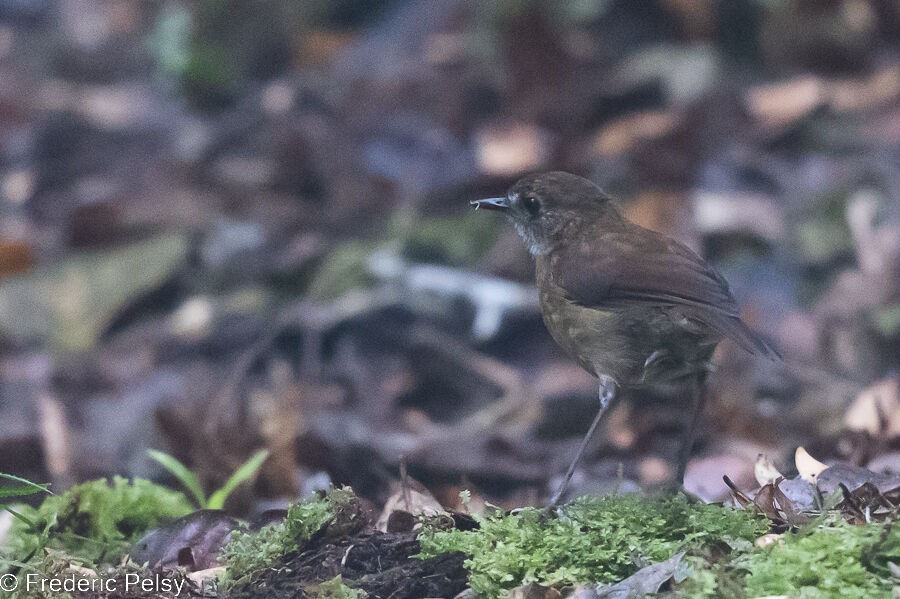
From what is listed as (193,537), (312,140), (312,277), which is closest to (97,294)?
(312,277)

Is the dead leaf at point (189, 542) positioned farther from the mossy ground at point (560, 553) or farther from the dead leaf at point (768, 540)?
the dead leaf at point (768, 540)

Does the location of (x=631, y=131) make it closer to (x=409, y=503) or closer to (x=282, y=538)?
(x=409, y=503)

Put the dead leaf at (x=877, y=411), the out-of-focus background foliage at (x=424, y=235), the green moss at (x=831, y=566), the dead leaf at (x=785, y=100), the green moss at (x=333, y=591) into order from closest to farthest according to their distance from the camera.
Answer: the green moss at (x=831, y=566) → the green moss at (x=333, y=591) → the dead leaf at (x=877, y=411) → the out-of-focus background foliage at (x=424, y=235) → the dead leaf at (x=785, y=100)

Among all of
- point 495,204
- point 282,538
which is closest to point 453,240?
point 495,204

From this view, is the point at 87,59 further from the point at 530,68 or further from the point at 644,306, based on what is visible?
the point at 644,306

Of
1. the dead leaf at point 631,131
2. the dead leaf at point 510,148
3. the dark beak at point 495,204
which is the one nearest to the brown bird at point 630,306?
the dark beak at point 495,204

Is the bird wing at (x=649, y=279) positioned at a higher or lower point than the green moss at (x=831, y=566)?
higher

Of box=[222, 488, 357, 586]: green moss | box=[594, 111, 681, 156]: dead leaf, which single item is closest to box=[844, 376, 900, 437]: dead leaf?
box=[222, 488, 357, 586]: green moss
